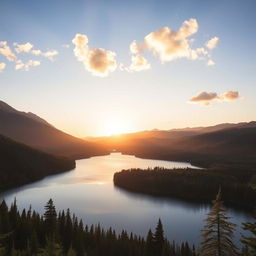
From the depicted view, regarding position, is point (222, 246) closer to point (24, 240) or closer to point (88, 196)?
point (24, 240)

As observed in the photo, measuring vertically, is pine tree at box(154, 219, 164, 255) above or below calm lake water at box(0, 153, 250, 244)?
above

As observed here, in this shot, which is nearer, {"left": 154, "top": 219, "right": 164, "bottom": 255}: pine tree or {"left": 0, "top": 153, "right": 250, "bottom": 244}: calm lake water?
{"left": 154, "top": 219, "right": 164, "bottom": 255}: pine tree

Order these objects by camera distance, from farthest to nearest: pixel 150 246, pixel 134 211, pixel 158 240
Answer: pixel 134 211
pixel 150 246
pixel 158 240

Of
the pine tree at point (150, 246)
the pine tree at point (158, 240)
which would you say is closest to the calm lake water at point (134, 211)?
the pine tree at point (150, 246)

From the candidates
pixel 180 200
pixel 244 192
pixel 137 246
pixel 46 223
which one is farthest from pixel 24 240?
pixel 244 192

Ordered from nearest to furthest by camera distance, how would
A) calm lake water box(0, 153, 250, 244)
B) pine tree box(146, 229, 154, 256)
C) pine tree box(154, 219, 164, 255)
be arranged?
pine tree box(154, 219, 164, 255)
pine tree box(146, 229, 154, 256)
calm lake water box(0, 153, 250, 244)

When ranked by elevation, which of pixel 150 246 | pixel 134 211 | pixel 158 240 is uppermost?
pixel 158 240

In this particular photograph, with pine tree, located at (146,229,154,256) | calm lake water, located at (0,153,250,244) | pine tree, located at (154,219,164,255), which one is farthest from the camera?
calm lake water, located at (0,153,250,244)

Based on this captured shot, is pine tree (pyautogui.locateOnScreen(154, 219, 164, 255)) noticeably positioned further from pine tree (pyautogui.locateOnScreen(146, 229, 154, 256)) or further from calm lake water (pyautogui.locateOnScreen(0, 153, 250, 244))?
calm lake water (pyautogui.locateOnScreen(0, 153, 250, 244))

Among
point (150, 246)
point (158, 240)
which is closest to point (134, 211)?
point (150, 246)

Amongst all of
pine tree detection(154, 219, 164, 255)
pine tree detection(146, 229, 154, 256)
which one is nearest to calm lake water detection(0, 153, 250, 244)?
pine tree detection(146, 229, 154, 256)

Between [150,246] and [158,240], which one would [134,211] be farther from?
[158,240]

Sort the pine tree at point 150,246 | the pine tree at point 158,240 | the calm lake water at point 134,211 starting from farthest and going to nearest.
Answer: the calm lake water at point 134,211 → the pine tree at point 150,246 → the pine tree at point 158,240

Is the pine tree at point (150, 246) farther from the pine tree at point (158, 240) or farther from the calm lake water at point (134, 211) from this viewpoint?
the calm lake water at point (134, 211)
